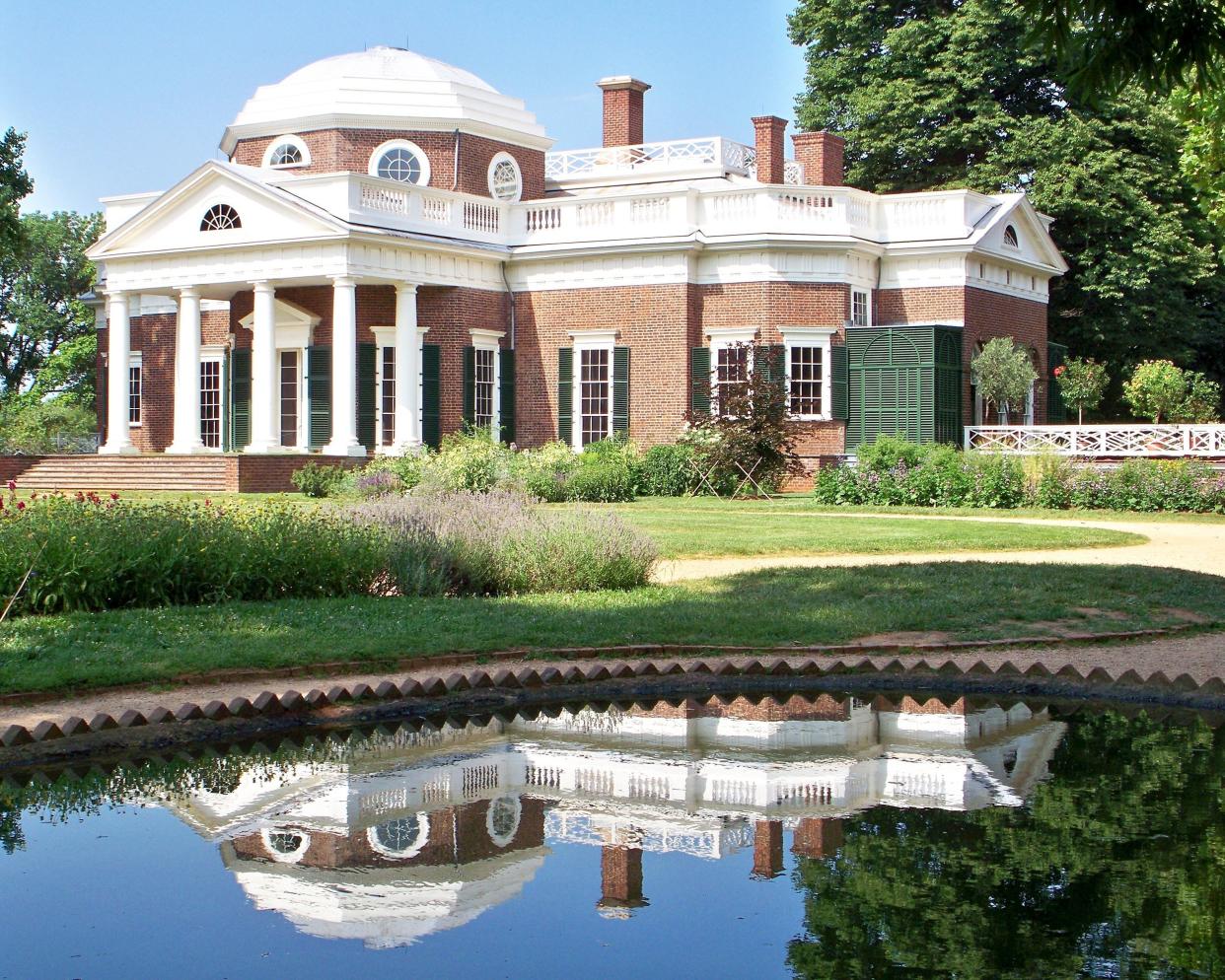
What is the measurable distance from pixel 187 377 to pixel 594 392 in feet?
27.9

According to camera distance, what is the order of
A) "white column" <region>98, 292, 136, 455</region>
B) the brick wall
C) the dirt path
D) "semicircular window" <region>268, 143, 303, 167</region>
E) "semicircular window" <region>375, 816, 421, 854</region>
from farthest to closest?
1. "semicircular window" <region>268, 143, 303, 167</region>
2. the brick wall
3. "white column" <region>98, 292, 136, 455</region>
4. the dirt path
5. "semicircular window" <region>375, 816, 421, 854</region>

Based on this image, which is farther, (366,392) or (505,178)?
(505,178)

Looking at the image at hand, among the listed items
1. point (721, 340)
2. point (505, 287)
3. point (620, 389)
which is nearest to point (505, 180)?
point (505, 287)

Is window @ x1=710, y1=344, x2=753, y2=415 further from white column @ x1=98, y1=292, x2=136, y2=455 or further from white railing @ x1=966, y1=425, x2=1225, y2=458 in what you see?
white column @ x1=98, y1=292, x2=136, y2=455

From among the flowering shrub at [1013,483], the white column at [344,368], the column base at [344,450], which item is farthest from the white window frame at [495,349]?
the flowering shrub at [1013,483]

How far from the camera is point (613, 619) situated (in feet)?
38.7

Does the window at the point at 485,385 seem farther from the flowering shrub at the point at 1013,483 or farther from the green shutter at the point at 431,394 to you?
the flowering shrub at the point at 1013,483

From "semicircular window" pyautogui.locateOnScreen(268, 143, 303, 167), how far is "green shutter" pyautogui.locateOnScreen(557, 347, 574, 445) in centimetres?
802

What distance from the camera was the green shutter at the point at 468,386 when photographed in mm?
31781

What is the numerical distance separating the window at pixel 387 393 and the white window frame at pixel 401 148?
177 inches

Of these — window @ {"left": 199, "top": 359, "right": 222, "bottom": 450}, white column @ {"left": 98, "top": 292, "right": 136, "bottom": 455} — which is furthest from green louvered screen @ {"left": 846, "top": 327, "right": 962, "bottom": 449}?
white column @ {"left": 98, "top": 292, "right": 136, "bottom": 455}

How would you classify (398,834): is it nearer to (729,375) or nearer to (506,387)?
(729,375)

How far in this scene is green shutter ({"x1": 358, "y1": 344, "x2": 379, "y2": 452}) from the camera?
104 feet

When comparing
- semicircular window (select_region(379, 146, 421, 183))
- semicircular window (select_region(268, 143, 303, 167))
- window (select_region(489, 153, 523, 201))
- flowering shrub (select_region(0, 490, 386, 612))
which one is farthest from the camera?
window (select_region(489, 153, 523, 201))
